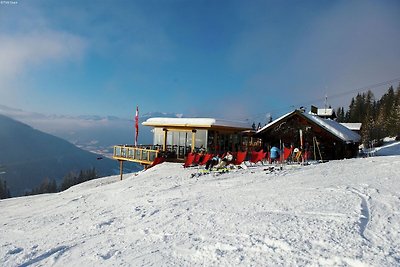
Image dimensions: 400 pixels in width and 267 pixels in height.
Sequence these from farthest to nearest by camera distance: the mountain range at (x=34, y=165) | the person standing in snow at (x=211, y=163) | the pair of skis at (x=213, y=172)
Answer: the mountain range at (x=34, y=165)
the person standing in snow at (x=211, y=163)
the pair of skis at (x=213, y=172)

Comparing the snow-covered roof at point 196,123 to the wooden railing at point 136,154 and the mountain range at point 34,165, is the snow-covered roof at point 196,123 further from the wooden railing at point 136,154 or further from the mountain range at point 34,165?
the mountain range at point 34,165

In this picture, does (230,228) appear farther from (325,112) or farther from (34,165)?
(34,165)

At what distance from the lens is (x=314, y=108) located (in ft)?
104

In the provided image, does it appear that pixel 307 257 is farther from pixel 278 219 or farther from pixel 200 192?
pixel 200 192

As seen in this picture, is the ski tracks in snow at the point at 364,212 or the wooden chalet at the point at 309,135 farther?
the wooden chalet at the point at 309,135

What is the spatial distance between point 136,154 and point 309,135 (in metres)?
13.2

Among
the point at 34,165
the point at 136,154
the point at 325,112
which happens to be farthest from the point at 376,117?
the point at 34,165

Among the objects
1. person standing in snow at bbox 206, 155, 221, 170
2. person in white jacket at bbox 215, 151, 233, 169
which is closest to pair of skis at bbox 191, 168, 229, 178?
person in white jacket at bbox 215, 151, 233, 169

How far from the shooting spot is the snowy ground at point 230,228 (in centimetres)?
469

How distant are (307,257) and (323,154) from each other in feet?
62.1

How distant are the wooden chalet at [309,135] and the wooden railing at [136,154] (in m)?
8.28

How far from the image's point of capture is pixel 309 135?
72.9 feet

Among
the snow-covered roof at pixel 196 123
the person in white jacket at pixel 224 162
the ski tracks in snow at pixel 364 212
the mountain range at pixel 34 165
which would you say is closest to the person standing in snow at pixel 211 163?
the person in white jacket at pixel 224 162

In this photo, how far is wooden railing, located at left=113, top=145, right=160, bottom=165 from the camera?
74.3 ft
